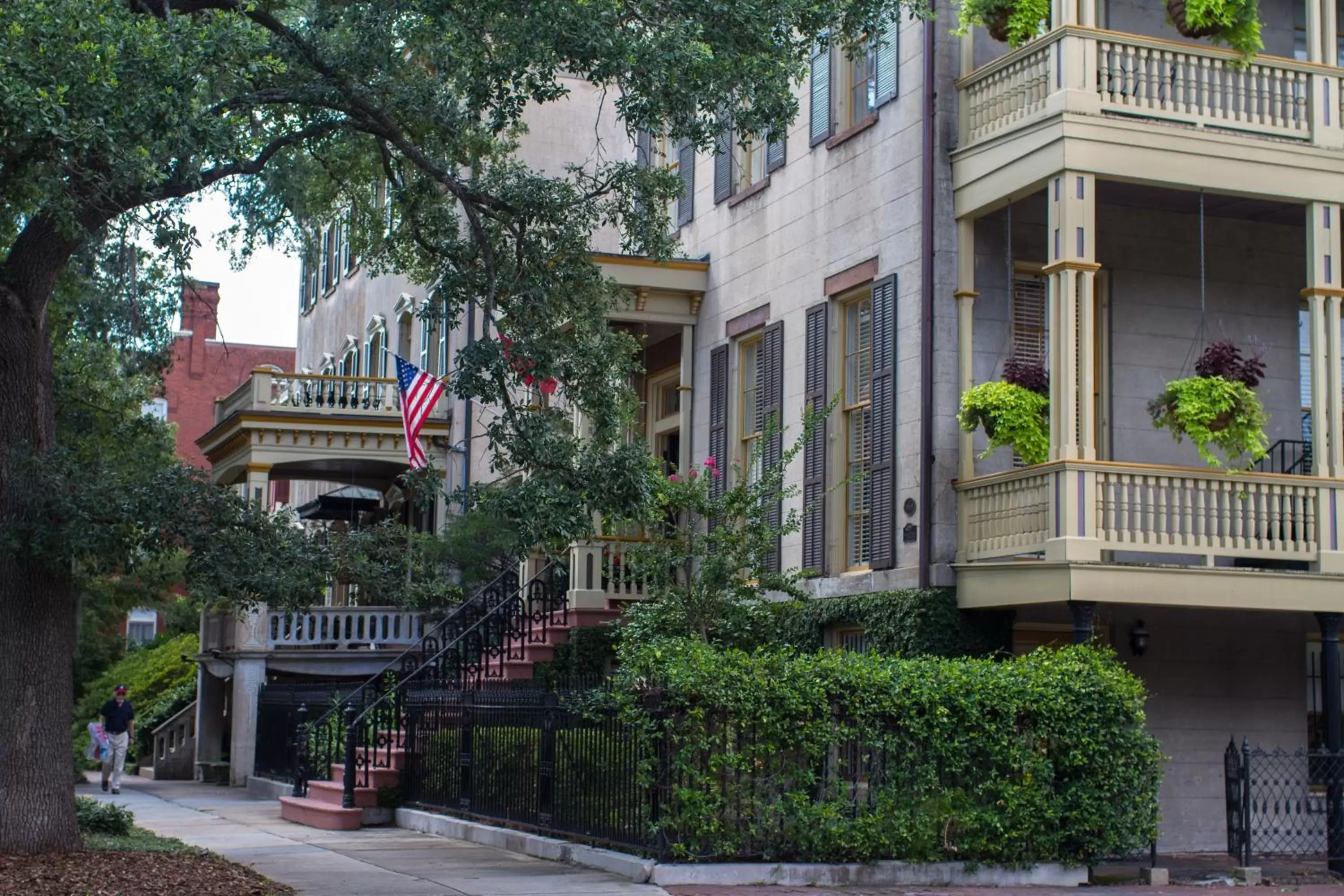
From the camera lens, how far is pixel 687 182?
23.1 meters

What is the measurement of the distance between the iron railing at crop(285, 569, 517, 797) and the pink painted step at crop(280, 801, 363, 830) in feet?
2.75

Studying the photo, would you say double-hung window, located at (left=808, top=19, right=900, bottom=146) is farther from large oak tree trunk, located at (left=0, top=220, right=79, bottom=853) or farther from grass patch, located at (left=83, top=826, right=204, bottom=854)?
grass patch, located at (left=83, top=826, right=204, bottom=854)

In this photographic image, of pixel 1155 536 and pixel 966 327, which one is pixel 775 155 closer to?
pixel 966 327

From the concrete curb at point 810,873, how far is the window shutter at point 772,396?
18.2 feet

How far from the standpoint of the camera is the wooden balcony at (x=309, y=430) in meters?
28.1

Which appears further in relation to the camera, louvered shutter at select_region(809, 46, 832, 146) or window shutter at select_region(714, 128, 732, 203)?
window shutter at select_region(714, 128, 732, 203)

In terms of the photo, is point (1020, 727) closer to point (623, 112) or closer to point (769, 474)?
point (769, 474)

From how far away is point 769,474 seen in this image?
1695 cm

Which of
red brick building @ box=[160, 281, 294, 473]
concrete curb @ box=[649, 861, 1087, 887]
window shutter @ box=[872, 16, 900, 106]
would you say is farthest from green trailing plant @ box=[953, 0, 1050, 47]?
red brick building @ box=[160, 281, 294, 473]

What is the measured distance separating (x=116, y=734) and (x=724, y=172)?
12.9 meters

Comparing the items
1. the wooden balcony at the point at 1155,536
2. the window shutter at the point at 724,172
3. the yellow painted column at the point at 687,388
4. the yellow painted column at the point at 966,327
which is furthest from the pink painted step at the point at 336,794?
the window shutter at the point at 724,172

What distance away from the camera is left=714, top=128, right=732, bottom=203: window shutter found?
2184 cm

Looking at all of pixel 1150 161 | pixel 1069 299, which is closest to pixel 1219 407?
pixel 1069 299

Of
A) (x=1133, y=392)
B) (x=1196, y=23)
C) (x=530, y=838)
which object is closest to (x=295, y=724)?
(x=530, y=838)
